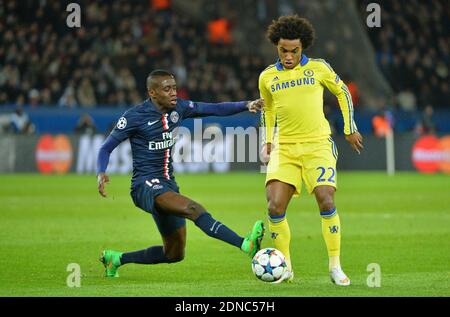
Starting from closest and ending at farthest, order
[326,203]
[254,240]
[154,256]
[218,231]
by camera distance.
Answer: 1. [254,240]
2. [218,231]
3. [326,203]
4. [154,256]

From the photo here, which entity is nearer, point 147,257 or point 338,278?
point 338,278

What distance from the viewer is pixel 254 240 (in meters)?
9.07

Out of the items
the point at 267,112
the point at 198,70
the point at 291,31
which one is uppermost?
the point at 198,70

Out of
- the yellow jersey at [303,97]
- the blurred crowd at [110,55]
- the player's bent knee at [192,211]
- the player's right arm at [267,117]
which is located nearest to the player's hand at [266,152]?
the player's right arm at [267,117]

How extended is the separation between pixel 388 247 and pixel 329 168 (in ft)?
12.0

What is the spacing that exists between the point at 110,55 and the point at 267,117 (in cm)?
2292

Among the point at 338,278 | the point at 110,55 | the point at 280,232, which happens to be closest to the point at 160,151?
the point at 280,232

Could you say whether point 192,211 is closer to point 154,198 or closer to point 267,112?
point 154,198

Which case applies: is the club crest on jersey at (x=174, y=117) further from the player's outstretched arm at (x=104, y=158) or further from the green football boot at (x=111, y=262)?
the green football boot at (x=111, y=262)

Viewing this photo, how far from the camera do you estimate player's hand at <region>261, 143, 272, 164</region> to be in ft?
32.9

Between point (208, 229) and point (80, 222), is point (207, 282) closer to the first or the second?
point (208, 229)

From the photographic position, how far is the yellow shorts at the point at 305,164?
31.7 feet
